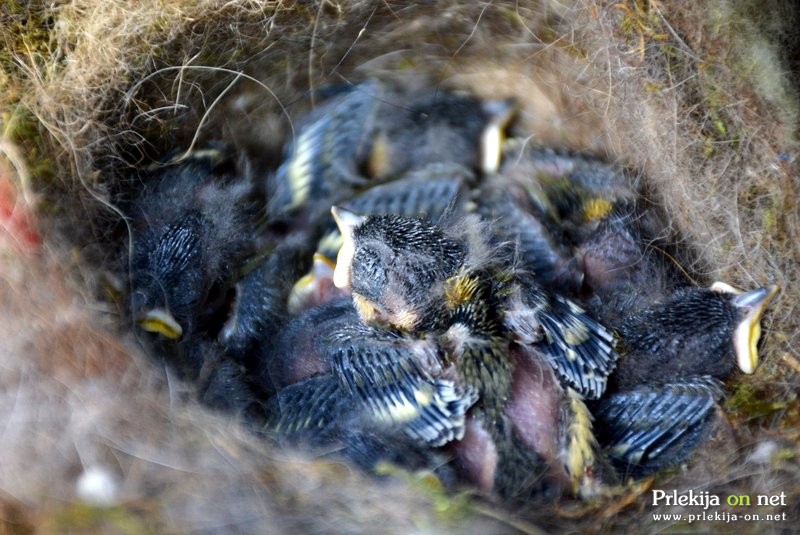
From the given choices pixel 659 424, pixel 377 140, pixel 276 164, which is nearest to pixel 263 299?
pixel 276 164

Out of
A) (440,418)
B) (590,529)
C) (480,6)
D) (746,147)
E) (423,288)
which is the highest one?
(480,6)

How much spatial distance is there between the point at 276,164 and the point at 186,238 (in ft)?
1.01

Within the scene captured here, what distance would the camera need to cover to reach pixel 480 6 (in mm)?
1536

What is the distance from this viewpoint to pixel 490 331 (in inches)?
49.7

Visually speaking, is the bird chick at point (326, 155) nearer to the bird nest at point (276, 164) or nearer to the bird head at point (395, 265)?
the bird nest at point (276, 164)

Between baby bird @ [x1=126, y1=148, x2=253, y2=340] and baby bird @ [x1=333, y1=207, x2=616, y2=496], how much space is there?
0.30 metres

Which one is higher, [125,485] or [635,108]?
[635,108]

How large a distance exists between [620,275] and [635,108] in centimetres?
34

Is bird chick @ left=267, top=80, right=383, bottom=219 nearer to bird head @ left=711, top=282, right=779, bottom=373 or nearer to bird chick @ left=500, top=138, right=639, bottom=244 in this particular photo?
bird chick @ left=500, top=138, right=639, bottom=244

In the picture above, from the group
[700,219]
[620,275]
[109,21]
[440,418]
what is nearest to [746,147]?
[700,219]

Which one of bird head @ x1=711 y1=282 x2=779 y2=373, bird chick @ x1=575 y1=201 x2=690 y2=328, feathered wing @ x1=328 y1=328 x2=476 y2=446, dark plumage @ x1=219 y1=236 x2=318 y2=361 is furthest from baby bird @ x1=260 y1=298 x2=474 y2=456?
bird head @ x1=711 y1=282 x2=779 y2=373

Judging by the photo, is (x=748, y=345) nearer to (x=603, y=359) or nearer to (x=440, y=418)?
(x=603, y=359)

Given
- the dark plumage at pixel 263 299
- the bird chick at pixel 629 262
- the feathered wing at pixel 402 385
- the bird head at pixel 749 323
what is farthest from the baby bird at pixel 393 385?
the bird head at pixel 749 323

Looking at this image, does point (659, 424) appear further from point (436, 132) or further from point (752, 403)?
point (436, 132)
